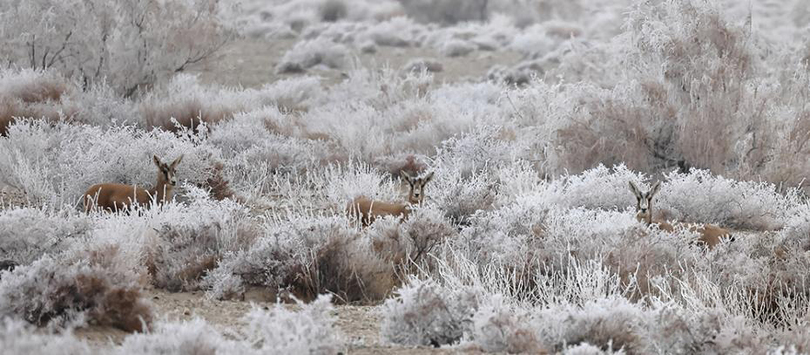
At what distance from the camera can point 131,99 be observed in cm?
1866

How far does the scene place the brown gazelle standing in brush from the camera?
10664 mm

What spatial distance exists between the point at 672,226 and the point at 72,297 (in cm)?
591

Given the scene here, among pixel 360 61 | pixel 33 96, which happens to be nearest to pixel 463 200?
pixel 33 96

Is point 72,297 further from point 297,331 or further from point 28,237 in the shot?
point 297,331

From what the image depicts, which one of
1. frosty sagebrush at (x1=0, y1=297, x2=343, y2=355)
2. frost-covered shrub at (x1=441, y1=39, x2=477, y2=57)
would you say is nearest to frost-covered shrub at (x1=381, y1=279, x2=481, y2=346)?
frosty sagebrush at (x1=0, y1=297, x2=343, y2=355)

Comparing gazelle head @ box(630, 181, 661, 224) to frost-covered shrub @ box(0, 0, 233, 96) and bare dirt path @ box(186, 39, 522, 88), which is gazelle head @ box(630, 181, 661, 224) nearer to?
frost-covered shrub @ box(0, 0, 233, 96)

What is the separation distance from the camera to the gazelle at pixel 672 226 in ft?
32.5

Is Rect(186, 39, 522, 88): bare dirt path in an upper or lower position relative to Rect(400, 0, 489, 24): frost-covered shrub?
upper

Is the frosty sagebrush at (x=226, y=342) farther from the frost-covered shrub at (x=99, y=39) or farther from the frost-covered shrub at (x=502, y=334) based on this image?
the frost-covered shrub at (x=99, y=39)

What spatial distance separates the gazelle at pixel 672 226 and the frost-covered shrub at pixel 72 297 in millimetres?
5147

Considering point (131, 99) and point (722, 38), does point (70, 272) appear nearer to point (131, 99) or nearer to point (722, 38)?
point (722, 38)

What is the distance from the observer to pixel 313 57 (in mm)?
32031

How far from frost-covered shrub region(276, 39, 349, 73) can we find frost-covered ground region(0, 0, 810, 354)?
688cm

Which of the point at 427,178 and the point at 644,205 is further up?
the point at 644,205
